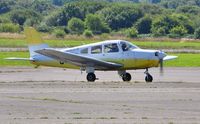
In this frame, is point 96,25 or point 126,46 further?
point 96,25

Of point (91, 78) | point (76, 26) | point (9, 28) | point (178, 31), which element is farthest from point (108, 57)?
point (76, 26)

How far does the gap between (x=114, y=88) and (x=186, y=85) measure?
10.1 feet

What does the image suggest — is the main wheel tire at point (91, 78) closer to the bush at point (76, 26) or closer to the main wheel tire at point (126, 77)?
the main wheel tire at point (126, 77)

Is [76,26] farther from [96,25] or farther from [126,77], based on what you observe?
[126,77]

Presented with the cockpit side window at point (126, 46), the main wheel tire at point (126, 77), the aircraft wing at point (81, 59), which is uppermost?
the cockpit side window at point (126, 46)

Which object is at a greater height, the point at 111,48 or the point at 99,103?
the point at 111,48

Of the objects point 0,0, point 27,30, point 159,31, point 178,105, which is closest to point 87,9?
point 159,31

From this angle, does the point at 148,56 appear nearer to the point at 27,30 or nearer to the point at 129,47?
the point at 129,47

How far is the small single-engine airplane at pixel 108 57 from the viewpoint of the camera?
32.8 meters

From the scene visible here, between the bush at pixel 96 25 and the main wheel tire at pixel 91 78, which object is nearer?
the main wheel tire at pixel 91 78

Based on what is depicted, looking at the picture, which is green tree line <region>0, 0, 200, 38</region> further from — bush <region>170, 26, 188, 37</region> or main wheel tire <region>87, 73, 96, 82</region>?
main wheel tire <region>87, 73, 96, 82</region>

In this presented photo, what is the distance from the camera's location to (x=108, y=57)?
33469 mm

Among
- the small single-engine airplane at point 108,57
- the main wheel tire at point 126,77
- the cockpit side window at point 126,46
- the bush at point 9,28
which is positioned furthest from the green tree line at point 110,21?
the cockpit side window at point 126,46

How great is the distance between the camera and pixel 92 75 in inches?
1302
